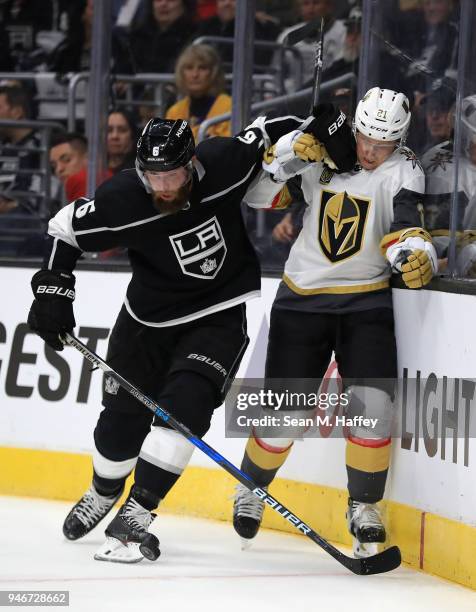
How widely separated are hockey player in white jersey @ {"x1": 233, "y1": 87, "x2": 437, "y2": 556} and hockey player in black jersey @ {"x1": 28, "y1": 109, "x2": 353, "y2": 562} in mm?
101

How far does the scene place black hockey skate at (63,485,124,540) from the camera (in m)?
3.96

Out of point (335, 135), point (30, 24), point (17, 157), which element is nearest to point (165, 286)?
point (335, 135)

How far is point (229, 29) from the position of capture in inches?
227

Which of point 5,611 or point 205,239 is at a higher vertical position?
point 205,239

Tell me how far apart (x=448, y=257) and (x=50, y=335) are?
3.89ft

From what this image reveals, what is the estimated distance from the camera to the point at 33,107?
6352mm

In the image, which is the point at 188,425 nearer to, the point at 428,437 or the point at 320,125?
the point at 428,437

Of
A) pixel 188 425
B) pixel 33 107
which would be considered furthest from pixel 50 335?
pixel 33 107

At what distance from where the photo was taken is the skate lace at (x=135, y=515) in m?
3.60

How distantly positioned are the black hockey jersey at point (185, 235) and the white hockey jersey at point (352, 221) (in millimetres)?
134

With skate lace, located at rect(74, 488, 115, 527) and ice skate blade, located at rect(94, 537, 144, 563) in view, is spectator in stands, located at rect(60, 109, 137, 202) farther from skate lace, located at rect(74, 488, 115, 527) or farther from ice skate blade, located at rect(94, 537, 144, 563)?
ice skate blade, located at rect(94, 537, 144, 563)

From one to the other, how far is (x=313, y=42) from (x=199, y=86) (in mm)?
516

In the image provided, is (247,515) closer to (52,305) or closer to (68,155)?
(52,305)

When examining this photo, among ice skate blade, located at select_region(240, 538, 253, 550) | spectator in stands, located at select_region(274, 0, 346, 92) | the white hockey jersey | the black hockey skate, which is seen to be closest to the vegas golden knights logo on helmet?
the white hockey jersey
